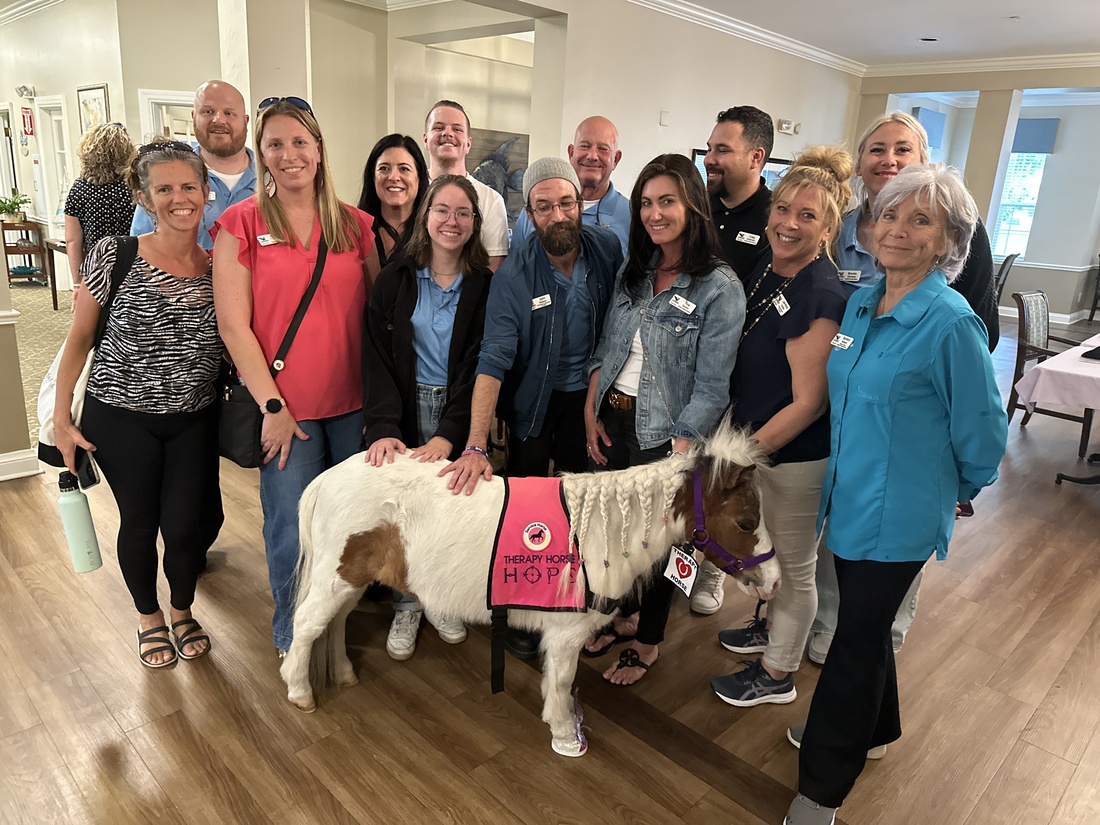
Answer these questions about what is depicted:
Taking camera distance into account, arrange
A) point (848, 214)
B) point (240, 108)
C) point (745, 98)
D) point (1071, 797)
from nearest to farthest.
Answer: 1. point (1071, 797)
2. point (848, 214)
3. point (240, 108)
4. point (745, 98)

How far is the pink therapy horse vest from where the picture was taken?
2.02 metres

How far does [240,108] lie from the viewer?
3.15 m

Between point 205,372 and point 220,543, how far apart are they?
1.44m

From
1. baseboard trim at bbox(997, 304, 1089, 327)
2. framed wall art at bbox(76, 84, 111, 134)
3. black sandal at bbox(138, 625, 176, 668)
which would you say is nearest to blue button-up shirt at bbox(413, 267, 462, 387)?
black sandal at bbox(138, 625, 176, 668)

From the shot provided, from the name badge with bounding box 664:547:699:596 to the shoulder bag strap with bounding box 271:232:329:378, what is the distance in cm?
136

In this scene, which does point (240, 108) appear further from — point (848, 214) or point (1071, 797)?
point (1071, 797)

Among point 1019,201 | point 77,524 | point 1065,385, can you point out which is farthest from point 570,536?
point 1019,201

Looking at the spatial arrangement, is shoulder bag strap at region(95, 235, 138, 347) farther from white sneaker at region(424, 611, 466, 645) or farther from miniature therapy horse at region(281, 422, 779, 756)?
white sneaker at region(424, 611, 466, 645)

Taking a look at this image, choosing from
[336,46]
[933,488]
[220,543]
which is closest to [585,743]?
[933,488]

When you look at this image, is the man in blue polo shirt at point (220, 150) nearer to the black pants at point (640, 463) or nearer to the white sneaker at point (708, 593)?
the black pants at point (640, 463)

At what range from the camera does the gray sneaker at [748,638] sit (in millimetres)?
2881

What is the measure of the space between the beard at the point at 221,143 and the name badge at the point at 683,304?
2229 mm

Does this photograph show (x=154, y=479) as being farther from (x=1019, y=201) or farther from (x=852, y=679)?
(x=1019, y=201)

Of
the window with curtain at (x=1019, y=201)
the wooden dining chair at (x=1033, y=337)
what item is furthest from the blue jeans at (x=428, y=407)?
the window with curtain at (x=1019, y=201)
